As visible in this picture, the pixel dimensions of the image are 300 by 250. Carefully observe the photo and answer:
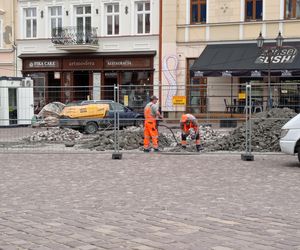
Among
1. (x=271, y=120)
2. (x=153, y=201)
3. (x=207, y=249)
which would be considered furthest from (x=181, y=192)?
(x=271, y=120)

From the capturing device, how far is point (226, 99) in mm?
13617

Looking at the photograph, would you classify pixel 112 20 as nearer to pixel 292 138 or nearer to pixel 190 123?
pixel 190 123

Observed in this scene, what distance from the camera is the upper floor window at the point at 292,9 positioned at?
30.2 metres

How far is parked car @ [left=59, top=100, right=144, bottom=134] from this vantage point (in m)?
16.0

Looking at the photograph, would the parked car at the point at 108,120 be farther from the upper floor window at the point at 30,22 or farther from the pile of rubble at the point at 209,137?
the upper floor window at the point at 30,22

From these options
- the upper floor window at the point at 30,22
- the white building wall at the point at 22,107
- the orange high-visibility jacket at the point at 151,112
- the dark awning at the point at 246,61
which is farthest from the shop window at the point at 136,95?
the upper floor window at the point at 30,22

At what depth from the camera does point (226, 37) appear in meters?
31.6

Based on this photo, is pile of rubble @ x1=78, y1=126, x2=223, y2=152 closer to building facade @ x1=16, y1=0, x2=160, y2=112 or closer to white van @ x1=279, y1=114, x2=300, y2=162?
white van @ x1=279, y1=114, x2=300, y2=162

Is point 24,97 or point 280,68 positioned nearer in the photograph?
point 24,97

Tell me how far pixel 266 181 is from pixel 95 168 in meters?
4.10

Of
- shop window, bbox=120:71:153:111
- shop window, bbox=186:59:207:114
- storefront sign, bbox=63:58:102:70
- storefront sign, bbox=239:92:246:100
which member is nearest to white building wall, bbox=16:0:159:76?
storefront sign, bbox=63:58:102:70

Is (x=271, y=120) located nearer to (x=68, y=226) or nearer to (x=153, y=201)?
(x=153, y=201)

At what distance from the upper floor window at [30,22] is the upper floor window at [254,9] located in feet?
49.2

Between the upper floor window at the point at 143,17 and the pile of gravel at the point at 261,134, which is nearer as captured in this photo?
the pile of gravel at the point at 261,134
